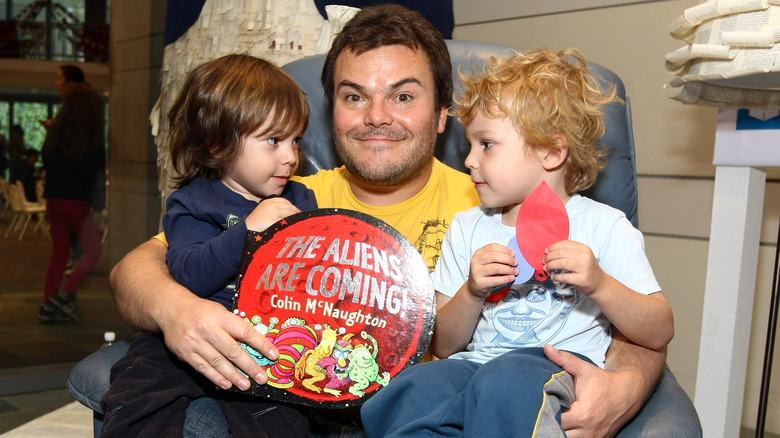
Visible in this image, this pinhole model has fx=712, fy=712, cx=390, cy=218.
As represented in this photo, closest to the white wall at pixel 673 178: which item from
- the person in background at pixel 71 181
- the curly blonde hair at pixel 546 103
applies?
the curly blonde hair at pixel 546 103

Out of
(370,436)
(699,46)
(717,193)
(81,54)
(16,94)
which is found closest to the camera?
(370,436)

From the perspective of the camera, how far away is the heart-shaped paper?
122 centimetres

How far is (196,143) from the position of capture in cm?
162

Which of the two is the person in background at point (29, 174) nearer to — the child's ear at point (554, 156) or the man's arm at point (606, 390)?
the child's ear at point (554, 156)

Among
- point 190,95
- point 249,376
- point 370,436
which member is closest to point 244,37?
point 190,95

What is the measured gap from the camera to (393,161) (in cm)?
174

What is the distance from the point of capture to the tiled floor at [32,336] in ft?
11.9

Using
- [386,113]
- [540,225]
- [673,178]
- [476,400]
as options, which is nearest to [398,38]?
[386,113]

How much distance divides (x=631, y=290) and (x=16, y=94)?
3429mm

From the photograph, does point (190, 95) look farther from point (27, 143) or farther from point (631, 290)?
point (27, 143)

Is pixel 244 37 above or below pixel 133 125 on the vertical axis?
above

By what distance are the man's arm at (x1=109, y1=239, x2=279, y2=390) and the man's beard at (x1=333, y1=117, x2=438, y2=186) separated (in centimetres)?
54

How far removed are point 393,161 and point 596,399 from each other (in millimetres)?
785

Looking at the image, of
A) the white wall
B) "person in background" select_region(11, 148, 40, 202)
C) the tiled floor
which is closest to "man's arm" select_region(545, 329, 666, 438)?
the white wall
